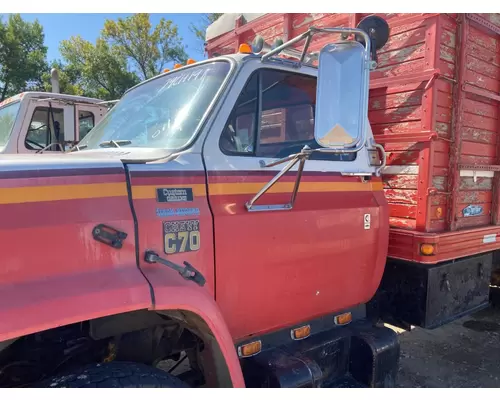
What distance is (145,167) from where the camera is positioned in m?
1.90

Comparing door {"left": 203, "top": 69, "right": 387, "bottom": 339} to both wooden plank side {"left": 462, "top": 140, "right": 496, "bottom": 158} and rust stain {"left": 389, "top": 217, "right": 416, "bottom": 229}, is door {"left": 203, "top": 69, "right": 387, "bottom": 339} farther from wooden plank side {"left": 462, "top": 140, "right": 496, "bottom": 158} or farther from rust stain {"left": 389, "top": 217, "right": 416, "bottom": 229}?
wooden plank side {"left": 462, "top": 140, "right": 496, "bottom": 158}

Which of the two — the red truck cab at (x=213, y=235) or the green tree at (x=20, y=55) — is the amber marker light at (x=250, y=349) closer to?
the red truck cab at (x=213, y=235)

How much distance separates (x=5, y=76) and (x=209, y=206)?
22702 millimetres

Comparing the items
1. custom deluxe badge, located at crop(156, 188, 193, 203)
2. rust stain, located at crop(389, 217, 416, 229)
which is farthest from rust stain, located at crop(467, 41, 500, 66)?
custom deluxe badge, located at crop(156, 188, 193, 203)

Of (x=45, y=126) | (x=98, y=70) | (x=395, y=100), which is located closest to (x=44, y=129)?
(x=45, y=126)

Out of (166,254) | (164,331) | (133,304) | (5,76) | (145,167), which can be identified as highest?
(5,76)

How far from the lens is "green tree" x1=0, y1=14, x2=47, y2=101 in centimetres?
2055

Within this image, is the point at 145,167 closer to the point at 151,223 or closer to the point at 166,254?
the point at 151,223

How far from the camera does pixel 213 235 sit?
2035mm

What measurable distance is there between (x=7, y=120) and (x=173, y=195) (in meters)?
5.78

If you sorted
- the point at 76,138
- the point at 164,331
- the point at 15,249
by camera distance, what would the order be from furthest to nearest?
the point at 76,138
the point at 164,331
the point at 15,249

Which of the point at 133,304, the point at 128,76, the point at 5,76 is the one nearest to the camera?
the point at 133,304

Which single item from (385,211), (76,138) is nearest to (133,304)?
(385,211)

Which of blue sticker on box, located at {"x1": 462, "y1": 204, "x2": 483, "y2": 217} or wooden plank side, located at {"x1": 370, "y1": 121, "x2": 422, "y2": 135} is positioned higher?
wooden plank side, located at {"x1": 370, "y1": 121, "x2": 422, "y2": 135}
